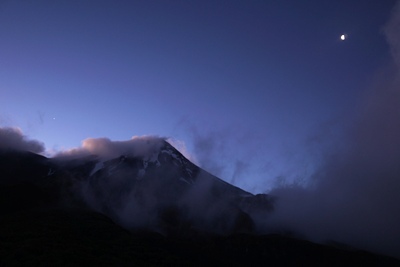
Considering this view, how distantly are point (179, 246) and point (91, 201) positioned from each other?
85.8m

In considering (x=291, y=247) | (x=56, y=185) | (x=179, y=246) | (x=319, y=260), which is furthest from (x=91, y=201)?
(x=319, y=260)

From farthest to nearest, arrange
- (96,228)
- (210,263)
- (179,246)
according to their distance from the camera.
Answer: (179,246)
(210,263)
(96,228)

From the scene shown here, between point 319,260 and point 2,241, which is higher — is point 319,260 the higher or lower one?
the higher one

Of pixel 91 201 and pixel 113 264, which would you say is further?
pixel 91 201

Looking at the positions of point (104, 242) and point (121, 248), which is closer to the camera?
point (121, 248)

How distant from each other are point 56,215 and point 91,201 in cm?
8621

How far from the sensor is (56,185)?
19362 cm

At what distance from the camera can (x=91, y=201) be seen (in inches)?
7785

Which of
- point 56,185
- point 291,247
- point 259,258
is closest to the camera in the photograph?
point 259,258

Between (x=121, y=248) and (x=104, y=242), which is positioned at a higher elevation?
(x=104, y=242)

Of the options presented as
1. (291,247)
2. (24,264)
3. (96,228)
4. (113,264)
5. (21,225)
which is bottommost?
(24,264)

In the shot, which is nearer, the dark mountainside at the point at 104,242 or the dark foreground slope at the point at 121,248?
the dark foreground slope at the point at 121,248

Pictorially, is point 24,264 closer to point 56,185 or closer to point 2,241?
point 2,241

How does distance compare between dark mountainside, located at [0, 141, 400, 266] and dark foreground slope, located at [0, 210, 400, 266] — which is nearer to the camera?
dark foreground slope, located at [0, 210, 400, 266]
